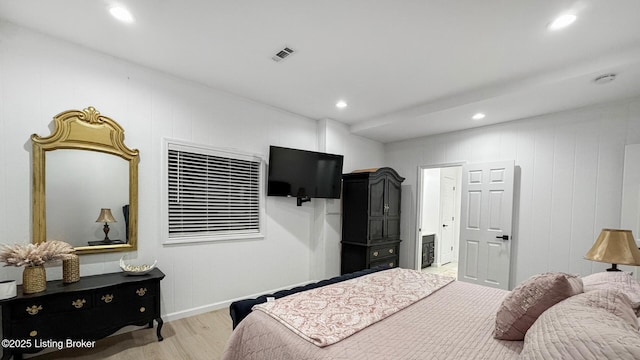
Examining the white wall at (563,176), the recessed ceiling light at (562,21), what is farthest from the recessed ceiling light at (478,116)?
the recessed ceiling light at (562,21)

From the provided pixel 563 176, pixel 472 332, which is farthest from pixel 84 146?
pixel 563 176

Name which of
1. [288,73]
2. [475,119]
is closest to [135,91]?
[288,73]

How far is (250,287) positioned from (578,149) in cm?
443

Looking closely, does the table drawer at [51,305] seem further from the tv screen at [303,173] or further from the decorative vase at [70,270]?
the tv screen at [303,173]

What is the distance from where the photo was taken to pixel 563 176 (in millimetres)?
3264

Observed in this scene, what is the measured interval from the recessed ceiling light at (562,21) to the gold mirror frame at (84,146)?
12.1 ft

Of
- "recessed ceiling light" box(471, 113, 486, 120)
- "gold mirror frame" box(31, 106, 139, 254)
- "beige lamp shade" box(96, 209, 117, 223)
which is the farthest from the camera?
"recessed ceiling light" box(471, 113, 486, 120)

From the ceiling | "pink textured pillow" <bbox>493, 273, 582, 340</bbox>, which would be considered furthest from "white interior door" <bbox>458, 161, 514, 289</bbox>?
"pink textured pillow" <bbox>493, 273, 582, 340</bbox>

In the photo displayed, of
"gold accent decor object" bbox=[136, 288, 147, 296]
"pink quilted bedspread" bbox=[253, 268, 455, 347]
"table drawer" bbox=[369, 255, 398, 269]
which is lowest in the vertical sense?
"table drawer" bbox=[369, 255, 398, 269]

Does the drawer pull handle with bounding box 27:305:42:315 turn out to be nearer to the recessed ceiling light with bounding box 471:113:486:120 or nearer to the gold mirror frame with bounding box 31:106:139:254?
the gold mirror frame with bounding box 31:106:139:254

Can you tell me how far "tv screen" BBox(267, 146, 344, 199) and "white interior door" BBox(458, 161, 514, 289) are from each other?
200 cm

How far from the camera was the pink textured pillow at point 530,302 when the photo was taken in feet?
4.29

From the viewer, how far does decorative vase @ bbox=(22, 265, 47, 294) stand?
196 cm

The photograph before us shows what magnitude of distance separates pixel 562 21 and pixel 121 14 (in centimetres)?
319
